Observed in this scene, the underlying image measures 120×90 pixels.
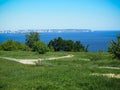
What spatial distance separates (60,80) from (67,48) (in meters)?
78.2

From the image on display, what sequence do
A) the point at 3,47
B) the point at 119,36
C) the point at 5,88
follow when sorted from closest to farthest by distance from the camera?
the point at 5,88 → the point at 119,36 → the point at 3,47

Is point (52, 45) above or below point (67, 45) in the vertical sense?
below

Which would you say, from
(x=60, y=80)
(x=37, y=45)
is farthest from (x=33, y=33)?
(x=60, y=80)

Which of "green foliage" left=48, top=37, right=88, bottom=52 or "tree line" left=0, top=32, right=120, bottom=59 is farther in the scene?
"green foliage" left=48, top=37, right=88, bottom=52

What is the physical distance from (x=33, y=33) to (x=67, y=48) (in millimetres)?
17312

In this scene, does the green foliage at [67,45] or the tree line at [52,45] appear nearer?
the tree line at [52,45]

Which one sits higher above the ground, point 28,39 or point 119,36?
point 119,36

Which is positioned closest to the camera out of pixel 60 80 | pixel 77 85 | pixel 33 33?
pixel 77 85

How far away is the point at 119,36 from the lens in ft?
129

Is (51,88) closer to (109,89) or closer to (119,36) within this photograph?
(109,89)

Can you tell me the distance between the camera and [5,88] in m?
14.9

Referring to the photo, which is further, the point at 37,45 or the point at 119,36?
the point at 37,45

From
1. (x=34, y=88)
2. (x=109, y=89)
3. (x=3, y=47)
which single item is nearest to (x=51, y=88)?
(x=34, y=88)

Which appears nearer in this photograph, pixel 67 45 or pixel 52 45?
pixel 67 45
